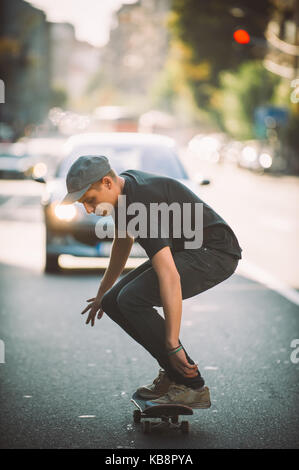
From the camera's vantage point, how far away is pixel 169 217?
4.33 m

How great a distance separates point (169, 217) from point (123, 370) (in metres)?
2.03

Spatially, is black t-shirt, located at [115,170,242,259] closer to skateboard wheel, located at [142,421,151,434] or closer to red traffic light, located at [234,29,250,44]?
skateboard wheel, located at [142,421,151,434]

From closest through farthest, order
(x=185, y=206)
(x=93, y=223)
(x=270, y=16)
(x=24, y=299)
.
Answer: (x=185, y=206), (x=24, y=299), (x=93, y=223), (x=270, y=16)

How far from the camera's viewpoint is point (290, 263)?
1178cm

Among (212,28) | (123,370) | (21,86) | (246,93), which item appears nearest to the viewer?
(123,370)

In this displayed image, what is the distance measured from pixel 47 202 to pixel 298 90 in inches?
126

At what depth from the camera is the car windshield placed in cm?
1112

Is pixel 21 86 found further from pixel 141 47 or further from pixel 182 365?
pixel 182 365

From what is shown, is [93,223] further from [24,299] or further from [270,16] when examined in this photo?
[270,16]

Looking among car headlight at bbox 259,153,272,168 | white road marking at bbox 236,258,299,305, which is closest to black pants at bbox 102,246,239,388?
white road marking at bbox 236,258,299,305

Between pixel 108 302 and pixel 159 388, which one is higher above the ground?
pixel 108 302

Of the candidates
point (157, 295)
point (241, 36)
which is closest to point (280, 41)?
point (241, 36)

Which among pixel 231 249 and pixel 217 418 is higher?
pixel 231 249
